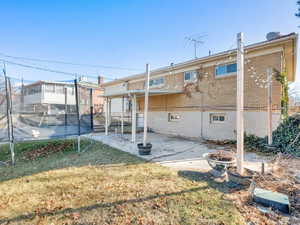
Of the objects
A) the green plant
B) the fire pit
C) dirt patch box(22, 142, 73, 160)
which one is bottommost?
dirt patch box(22, 142, 73, 160)

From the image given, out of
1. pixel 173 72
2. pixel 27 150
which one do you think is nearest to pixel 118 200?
pixel 27 150

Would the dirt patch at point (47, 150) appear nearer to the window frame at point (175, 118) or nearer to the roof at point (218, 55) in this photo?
the window frame at point (175, 118)

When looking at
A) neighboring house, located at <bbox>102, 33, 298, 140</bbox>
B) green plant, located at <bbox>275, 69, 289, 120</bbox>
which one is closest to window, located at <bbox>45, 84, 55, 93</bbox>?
neighboring house, located at <bbox>102, 33, 298, 140</bbox>

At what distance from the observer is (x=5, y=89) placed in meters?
5.69

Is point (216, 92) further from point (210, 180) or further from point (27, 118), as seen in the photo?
point (27, 118)

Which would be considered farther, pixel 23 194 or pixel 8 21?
pixel 8 21

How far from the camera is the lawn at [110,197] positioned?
2420mm

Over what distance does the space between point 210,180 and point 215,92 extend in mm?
6244

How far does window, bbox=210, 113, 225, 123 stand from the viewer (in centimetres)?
879

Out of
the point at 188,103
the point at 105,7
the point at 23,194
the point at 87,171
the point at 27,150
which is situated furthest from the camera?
the point at 188,103

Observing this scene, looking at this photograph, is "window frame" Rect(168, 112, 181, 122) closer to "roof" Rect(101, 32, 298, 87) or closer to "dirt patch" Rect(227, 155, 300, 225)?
"roof" Rect(101, 32, 298, 87)

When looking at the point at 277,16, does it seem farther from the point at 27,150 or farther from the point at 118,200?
the point at 27,150

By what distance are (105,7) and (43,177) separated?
28.6 feet

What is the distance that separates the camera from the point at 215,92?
29.5 ft
